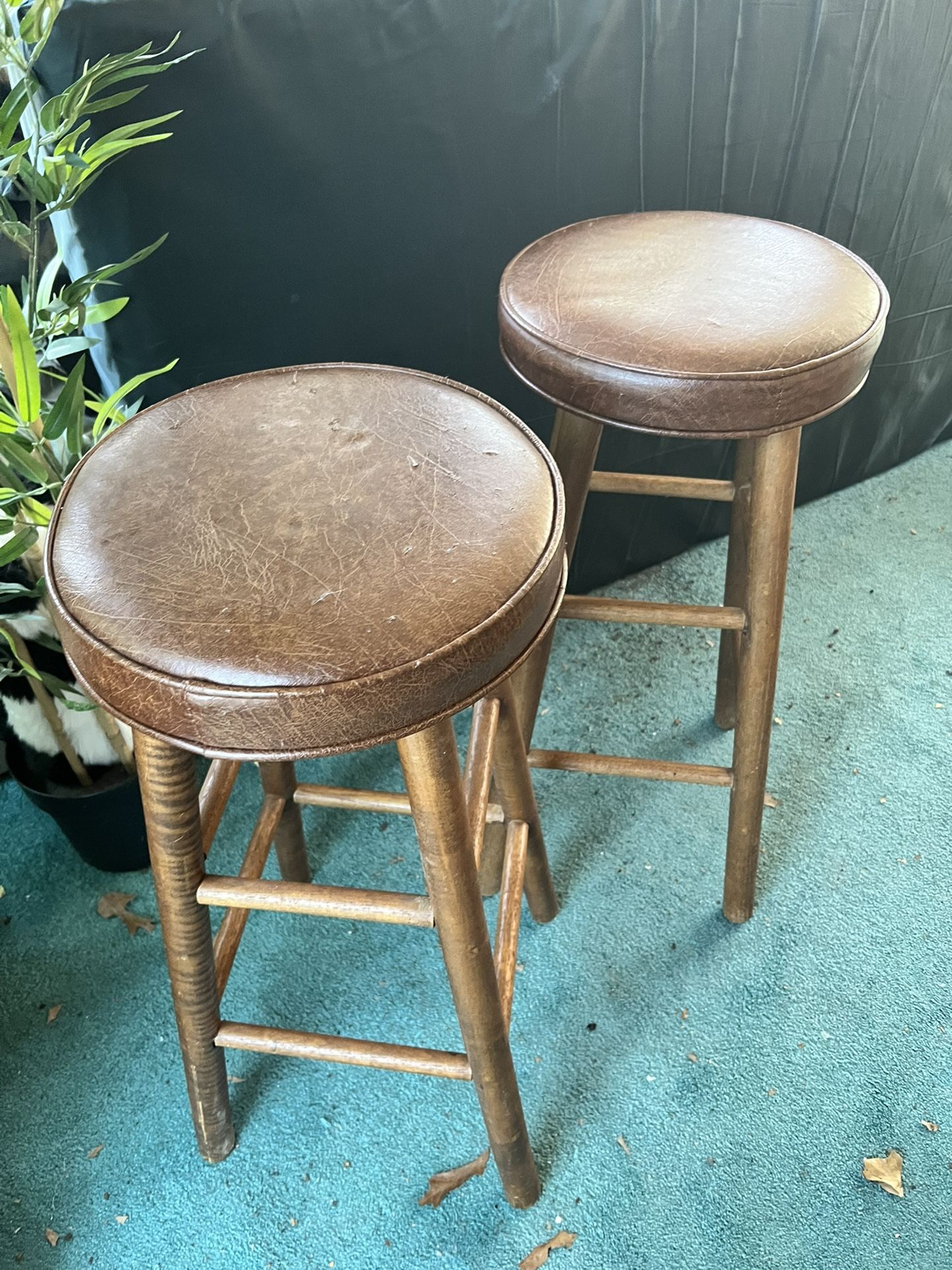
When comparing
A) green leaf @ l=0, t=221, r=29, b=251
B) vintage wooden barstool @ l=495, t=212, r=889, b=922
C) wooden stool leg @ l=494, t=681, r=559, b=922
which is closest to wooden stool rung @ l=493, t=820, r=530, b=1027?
wooden stool leg @ l=494, t=681, r=559, b=922

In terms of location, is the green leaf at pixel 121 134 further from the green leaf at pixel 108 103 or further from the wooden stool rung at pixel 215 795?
the wooden stool rung at pixel 215 795

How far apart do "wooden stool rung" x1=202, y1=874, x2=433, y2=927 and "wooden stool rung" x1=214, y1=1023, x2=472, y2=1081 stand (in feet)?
0.50

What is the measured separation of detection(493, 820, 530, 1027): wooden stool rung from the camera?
100 cm

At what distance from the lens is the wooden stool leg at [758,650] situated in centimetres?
98

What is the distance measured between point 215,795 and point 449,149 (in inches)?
31.7

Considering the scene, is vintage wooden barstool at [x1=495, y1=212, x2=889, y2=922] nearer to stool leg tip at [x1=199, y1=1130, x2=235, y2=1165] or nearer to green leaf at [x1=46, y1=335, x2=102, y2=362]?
green leaf at [x1=46, y1=335, x2=102, y2=362]

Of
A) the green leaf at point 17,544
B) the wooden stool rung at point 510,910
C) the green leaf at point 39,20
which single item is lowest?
the wooden stool rung at point 510,910

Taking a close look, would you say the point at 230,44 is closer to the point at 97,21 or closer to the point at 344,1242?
the point at 97,21

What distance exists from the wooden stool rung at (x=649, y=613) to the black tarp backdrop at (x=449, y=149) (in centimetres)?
45

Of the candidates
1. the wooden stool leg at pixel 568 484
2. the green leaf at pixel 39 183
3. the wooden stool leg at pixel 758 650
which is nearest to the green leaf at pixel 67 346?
the green leaf at pixel 39 183

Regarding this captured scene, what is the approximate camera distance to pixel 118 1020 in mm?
1217

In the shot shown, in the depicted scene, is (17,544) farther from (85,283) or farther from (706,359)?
(706,359)

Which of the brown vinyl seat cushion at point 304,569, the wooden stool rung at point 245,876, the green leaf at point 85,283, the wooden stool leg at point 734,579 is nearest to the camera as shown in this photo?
the brown vinyl seat cushion at point 304,569

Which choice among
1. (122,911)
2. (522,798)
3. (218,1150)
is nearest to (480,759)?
(522,798)
